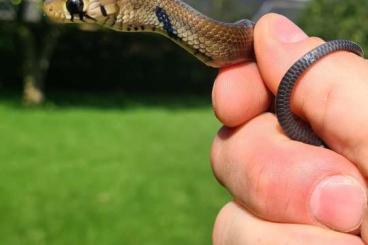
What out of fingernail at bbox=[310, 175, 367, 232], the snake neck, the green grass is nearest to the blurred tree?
the green grass

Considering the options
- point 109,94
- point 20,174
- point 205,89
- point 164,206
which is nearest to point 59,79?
point 109,94

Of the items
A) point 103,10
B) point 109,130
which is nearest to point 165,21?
point 103,10

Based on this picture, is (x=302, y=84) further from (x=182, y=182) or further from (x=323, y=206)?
(x=182, y=182)

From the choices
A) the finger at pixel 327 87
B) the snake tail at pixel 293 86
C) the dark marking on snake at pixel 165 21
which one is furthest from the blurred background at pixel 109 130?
the finger at pixel 327 87

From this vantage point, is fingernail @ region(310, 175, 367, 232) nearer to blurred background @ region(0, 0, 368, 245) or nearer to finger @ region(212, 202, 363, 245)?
finger @ region(212, 202, 363, 245)

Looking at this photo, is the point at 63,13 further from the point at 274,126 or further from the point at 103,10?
the point at 274,126
